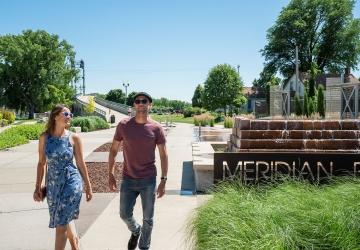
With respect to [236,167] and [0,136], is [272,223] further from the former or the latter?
[0,136]

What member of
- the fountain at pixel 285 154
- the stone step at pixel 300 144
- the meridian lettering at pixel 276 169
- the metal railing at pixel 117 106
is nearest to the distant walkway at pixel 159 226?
the fountain at pixel 285 154

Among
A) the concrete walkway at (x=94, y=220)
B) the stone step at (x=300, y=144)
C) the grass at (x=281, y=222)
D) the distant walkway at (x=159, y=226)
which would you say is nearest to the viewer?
the grass at (x=281, y=222)

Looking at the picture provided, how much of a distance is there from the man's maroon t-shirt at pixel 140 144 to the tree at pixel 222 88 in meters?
65.8

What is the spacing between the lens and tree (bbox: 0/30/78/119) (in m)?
67.9

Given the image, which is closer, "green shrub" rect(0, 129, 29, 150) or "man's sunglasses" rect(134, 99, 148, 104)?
"man's sunglasses" rect(134, 99, 148, 104)

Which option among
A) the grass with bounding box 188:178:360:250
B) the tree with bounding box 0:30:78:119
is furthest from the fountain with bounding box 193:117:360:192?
the tree with bounding box 0:30:78:119

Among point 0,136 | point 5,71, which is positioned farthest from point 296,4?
point 0,136

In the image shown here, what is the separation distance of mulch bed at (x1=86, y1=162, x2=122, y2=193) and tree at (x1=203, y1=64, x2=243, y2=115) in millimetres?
57657

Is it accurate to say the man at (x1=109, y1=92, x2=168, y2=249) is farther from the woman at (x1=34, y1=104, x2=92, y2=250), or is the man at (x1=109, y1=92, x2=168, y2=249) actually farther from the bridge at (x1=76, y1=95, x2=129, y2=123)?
the bridge at (x1=76, y1=95, x2=129, y2=123)

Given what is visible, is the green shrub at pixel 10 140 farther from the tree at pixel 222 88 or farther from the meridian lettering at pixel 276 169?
the tree at pixel 222 88

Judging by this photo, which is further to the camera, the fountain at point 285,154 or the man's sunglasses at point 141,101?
the fountain at point 285,154

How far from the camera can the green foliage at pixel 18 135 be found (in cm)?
1928

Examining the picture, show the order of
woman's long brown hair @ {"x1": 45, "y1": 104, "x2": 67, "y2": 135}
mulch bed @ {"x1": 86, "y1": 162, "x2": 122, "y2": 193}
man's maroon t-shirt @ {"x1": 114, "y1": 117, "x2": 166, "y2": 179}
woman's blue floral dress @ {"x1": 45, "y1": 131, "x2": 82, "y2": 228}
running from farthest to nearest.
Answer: mulch bed @ {"x1": 86, "y1": 162, "x2": 122, "y2": 193} < man's maroon t-shirt @ {"x1": 114, "y1": 117, "x2": 166, "y2": 179} < woman's long brown hair @ {"x1": 45, "y1": 104, "x2": 67, "y2": 135} < woman's blue floral dress @ {"x1": 45, "y1": 131, "x2": 82, "y2": 228}

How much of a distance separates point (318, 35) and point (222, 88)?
52.8 ft
